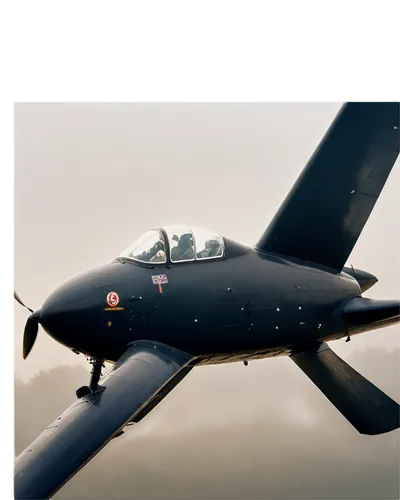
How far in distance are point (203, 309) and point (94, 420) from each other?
270cm

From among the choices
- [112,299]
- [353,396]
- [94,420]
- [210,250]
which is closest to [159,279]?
[112,299]

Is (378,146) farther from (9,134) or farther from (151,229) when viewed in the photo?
(9,134)

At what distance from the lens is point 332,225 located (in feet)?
40.4

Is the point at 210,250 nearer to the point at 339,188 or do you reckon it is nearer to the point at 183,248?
the point at 183,248

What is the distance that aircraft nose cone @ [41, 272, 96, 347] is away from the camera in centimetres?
1005

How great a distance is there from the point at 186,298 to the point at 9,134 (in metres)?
3.84

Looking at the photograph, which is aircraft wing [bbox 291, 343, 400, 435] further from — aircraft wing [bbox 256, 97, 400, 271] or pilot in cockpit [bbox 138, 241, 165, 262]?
pilot in cockpit [bbox 138, 241, 165, 262]

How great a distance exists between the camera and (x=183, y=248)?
10.8m

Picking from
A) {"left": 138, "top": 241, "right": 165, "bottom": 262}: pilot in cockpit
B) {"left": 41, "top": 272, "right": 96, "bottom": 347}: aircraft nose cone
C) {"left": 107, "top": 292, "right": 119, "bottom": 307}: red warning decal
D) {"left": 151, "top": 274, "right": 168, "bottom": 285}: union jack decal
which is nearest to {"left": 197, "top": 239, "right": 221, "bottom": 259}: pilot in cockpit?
{"left": 138, "top": 241, "right": 165, "bottom": 262}: pilot in cockpit

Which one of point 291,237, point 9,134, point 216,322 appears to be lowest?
point 216,322

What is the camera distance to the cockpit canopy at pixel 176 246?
35.1 ft

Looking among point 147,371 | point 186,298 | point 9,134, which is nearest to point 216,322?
point 186,298

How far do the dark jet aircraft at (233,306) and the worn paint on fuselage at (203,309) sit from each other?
0.02 metres

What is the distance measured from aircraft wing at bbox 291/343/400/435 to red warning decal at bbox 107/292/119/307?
12.7 ft
